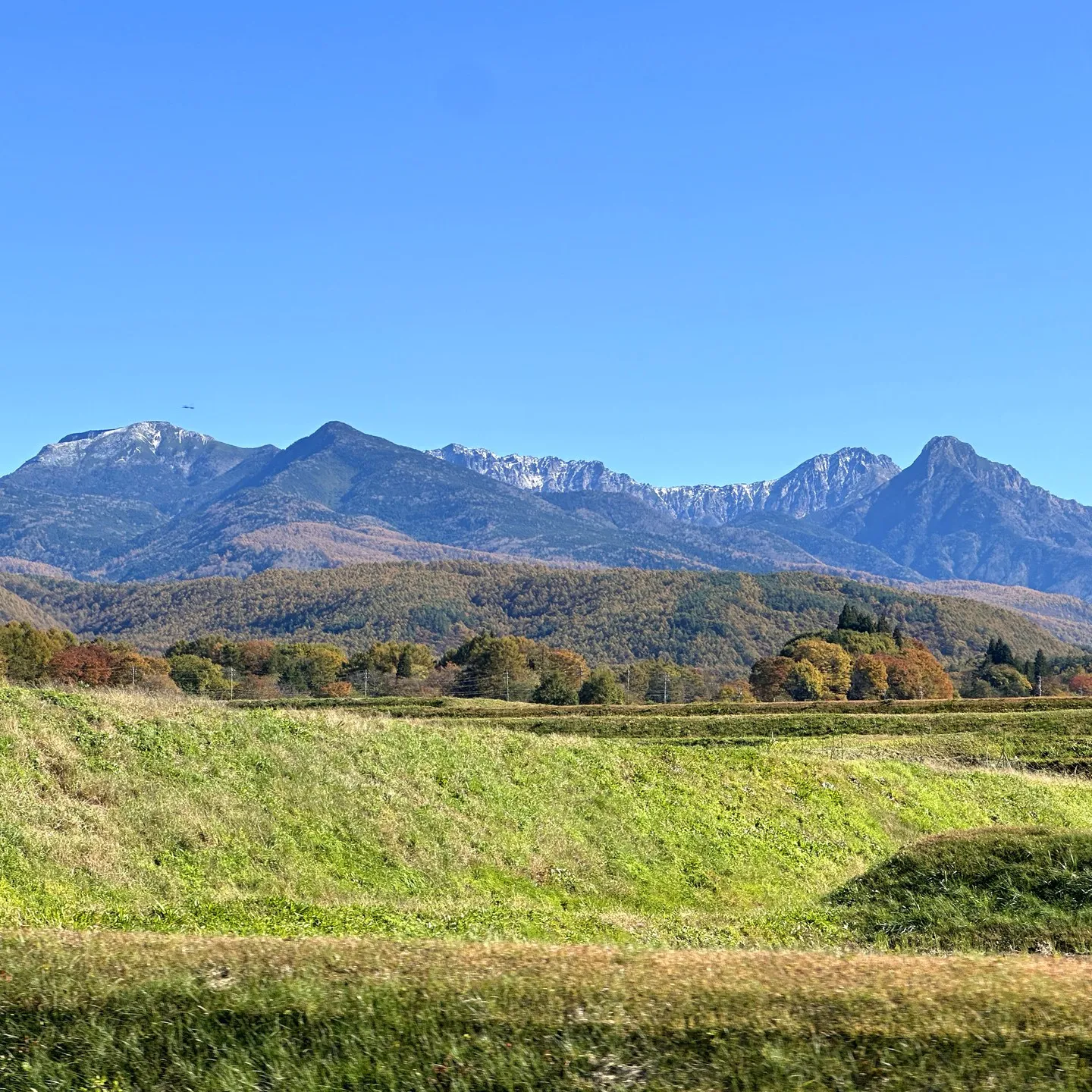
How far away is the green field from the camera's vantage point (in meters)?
10.7

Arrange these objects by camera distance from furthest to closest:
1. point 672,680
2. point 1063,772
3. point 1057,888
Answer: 1. point 672,680
2. point 1063,772
3. point 1057,888

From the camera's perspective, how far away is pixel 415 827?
32156 millimetres

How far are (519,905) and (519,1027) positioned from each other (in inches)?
717

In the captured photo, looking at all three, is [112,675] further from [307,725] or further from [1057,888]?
[1057,888]

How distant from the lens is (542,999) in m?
11.5

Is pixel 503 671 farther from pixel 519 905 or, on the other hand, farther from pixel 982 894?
pixel 982 894

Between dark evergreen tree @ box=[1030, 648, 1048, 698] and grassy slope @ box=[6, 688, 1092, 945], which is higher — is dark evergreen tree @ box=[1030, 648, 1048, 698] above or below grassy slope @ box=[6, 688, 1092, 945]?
above

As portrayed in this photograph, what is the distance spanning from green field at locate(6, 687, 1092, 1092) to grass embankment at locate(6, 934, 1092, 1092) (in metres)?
0.03

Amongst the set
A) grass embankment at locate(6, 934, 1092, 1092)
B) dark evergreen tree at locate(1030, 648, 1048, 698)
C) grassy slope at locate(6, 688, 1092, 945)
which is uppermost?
dark evergreen tree at locate(1030, 648, 1048, 698)

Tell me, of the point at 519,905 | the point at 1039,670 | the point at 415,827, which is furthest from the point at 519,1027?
the point at 1039,670

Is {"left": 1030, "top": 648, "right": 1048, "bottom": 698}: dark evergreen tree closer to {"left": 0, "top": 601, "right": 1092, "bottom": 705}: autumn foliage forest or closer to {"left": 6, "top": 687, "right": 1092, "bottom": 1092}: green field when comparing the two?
{"left": 0, "top": 601, "right": 1092, "bottom": 705}: autumn foliage forest

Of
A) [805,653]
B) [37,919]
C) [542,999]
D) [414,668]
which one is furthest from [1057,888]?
[414,668]

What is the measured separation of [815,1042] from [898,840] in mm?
33669

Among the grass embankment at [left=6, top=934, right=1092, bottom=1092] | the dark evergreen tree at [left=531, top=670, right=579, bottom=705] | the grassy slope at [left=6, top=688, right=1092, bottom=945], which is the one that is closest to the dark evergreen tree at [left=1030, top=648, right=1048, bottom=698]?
the dark evergreen tree at [left=531, top=670, right=579, bottom=705]
